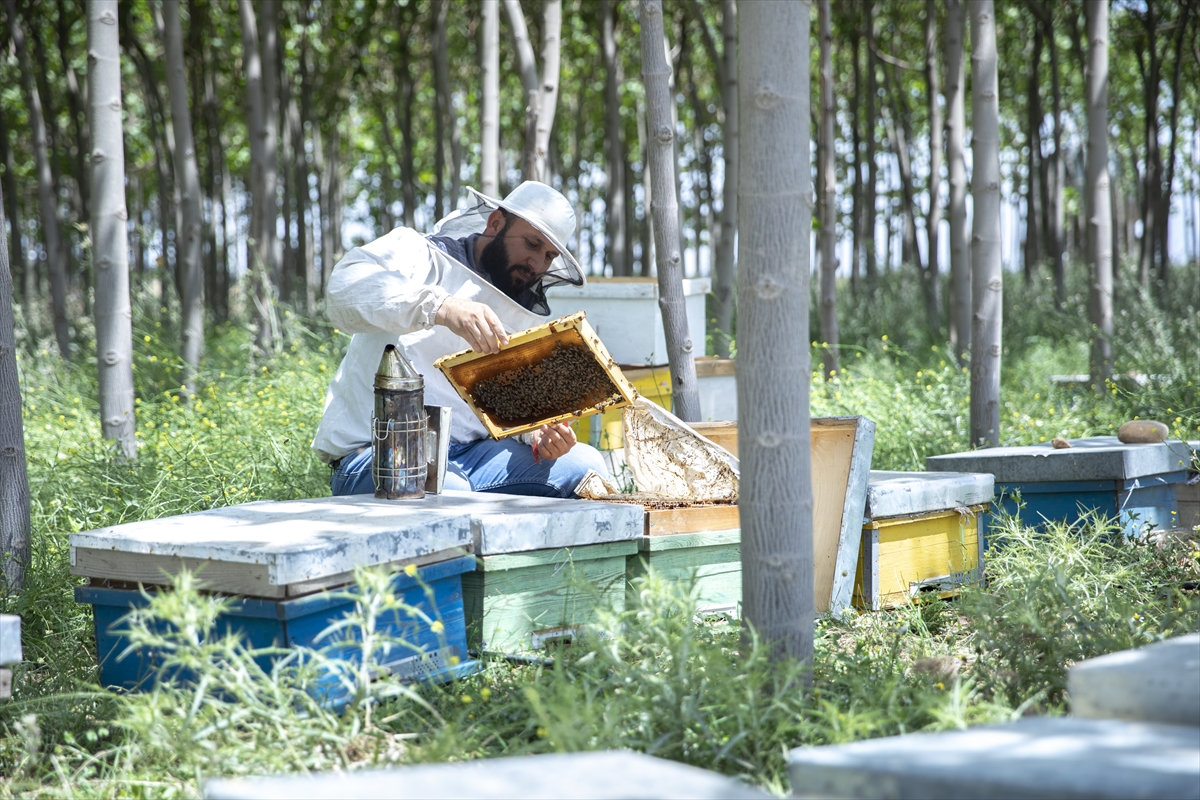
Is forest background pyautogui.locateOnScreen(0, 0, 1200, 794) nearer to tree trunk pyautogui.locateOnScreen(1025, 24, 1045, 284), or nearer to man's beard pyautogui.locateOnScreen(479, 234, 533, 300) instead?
tree trunk pyautogui.locateOnScreen(1025, 24, 1045, 284)

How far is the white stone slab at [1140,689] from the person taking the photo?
174 cm

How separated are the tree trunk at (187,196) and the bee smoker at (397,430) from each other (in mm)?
4014

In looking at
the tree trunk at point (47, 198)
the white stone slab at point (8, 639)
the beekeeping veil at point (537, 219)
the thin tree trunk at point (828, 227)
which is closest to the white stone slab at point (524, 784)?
the white stone slab at point (8, 639)

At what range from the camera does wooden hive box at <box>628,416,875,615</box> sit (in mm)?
2914

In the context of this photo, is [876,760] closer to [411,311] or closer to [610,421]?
[411,311]

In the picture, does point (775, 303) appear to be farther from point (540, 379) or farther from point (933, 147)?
point (933, 147)

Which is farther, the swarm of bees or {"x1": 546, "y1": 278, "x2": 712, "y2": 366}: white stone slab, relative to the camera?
{"x1": 546, "y1": 278, "x2": 712, "y2": 366}: white stone slab

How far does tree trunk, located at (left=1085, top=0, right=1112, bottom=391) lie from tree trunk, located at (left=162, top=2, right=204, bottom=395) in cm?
556

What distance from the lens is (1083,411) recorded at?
5.91 metres

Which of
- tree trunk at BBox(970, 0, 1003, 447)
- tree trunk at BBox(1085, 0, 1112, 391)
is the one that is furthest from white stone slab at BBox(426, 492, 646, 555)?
tree trunk at BBox(1085, 0, 1112, 391)

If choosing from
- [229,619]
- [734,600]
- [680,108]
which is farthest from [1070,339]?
[680,108]

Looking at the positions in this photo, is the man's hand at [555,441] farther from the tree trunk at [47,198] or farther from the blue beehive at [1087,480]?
the tree trunk at [47,198]

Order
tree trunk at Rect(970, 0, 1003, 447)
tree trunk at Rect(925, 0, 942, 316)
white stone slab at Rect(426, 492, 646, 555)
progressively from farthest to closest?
tree trunk at Rect(925, 0, 942, 316) → tree trunk at Rect(970, 0, 1003, 447) → white stone slab at Rect(426, 492, 646, 555)

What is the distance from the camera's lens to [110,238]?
15.4ft
